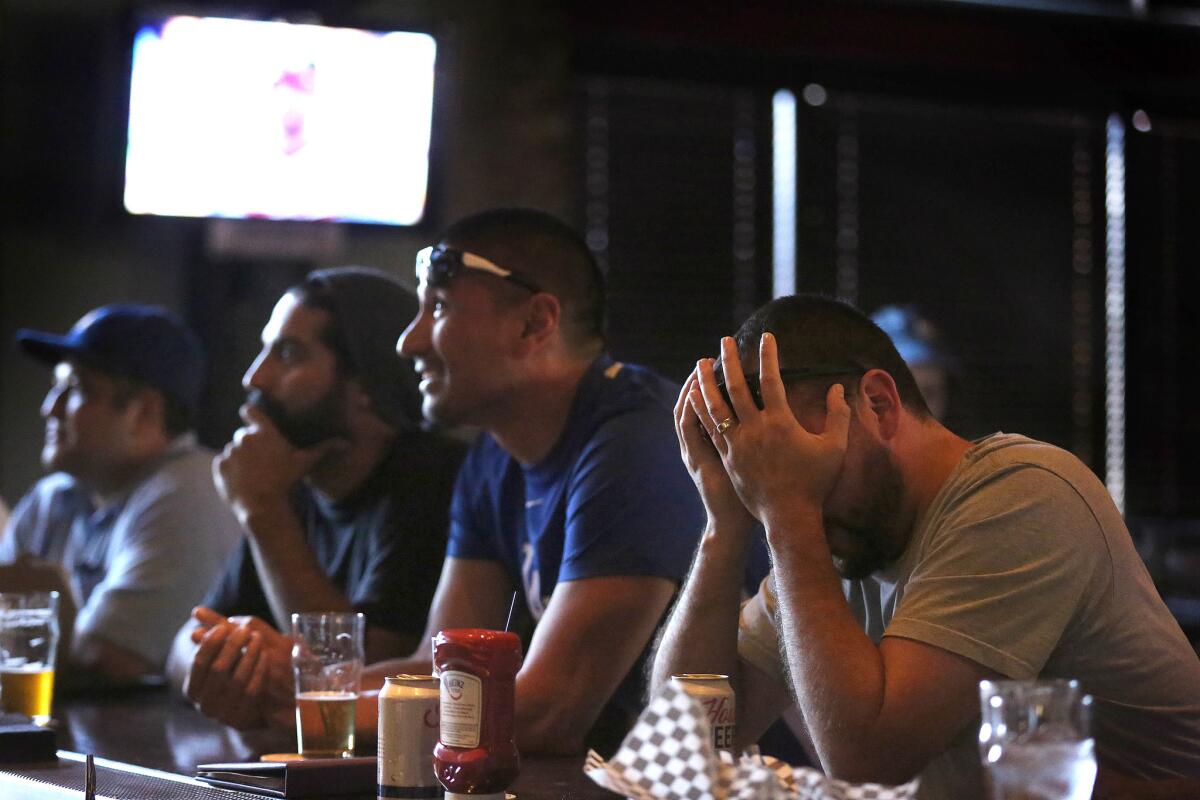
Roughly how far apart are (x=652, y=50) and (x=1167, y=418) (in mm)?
2175

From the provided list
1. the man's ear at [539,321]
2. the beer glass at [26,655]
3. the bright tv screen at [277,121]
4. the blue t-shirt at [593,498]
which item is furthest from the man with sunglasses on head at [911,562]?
the bright tv screen at [277,121]

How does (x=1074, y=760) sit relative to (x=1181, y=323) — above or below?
below

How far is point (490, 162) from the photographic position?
461cm

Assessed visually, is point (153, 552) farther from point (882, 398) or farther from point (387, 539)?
point (882, 398)

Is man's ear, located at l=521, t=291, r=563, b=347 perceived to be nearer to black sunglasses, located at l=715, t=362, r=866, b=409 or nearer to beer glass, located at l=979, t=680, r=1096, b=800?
black sunglasses, located at l=715, t=362, r=866, b=409

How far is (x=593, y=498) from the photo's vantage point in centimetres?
211

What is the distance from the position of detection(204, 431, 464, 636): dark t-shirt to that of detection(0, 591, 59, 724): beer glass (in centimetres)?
53

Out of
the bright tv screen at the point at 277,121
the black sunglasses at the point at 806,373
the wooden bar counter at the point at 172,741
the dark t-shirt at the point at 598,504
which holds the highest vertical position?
the bright tv screen at the point at 277,121

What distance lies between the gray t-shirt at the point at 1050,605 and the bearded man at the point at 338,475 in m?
1.17

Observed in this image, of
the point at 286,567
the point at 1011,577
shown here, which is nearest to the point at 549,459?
the point at 286,567

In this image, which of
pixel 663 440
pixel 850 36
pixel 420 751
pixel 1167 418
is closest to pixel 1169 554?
pixel 1167 418

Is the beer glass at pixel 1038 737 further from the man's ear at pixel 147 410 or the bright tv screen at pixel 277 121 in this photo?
→ the bright tv screen at pixel 277 121

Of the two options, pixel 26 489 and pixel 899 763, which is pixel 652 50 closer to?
pixel 26 489

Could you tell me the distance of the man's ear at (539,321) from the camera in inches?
92.6
